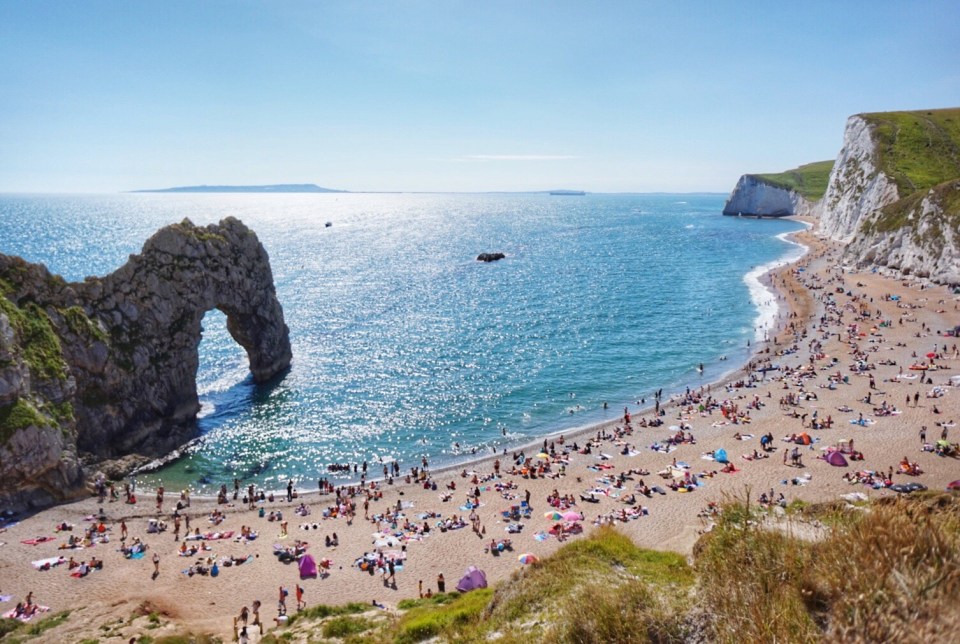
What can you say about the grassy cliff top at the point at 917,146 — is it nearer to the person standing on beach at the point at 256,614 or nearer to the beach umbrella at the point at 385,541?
the beach umbrella at the point at 385,541

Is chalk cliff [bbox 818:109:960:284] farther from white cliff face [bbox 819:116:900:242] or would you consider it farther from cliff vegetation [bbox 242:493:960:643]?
cliff vegetation [bbox 242:493:960:643]

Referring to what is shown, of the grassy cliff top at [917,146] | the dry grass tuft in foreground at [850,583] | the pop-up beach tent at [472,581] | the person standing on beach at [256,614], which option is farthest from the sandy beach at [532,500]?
the grassy cliff top at [917,146]

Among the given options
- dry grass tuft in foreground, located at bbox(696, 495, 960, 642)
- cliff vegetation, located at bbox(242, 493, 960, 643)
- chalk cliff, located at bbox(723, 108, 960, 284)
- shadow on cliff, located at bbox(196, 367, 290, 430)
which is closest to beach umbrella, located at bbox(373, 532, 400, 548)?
cliff vegetation, located at bbox(242, 493, 960, 643)

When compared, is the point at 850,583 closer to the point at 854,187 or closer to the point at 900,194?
the point at 900,194

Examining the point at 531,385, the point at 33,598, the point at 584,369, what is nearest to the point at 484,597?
the point at 33,598

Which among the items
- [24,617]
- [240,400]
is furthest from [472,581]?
[240,400]

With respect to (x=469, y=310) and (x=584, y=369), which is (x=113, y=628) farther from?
(x=469, y=310)

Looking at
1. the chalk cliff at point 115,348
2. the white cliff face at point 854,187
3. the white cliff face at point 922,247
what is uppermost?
the white cliff face at point 854,187
